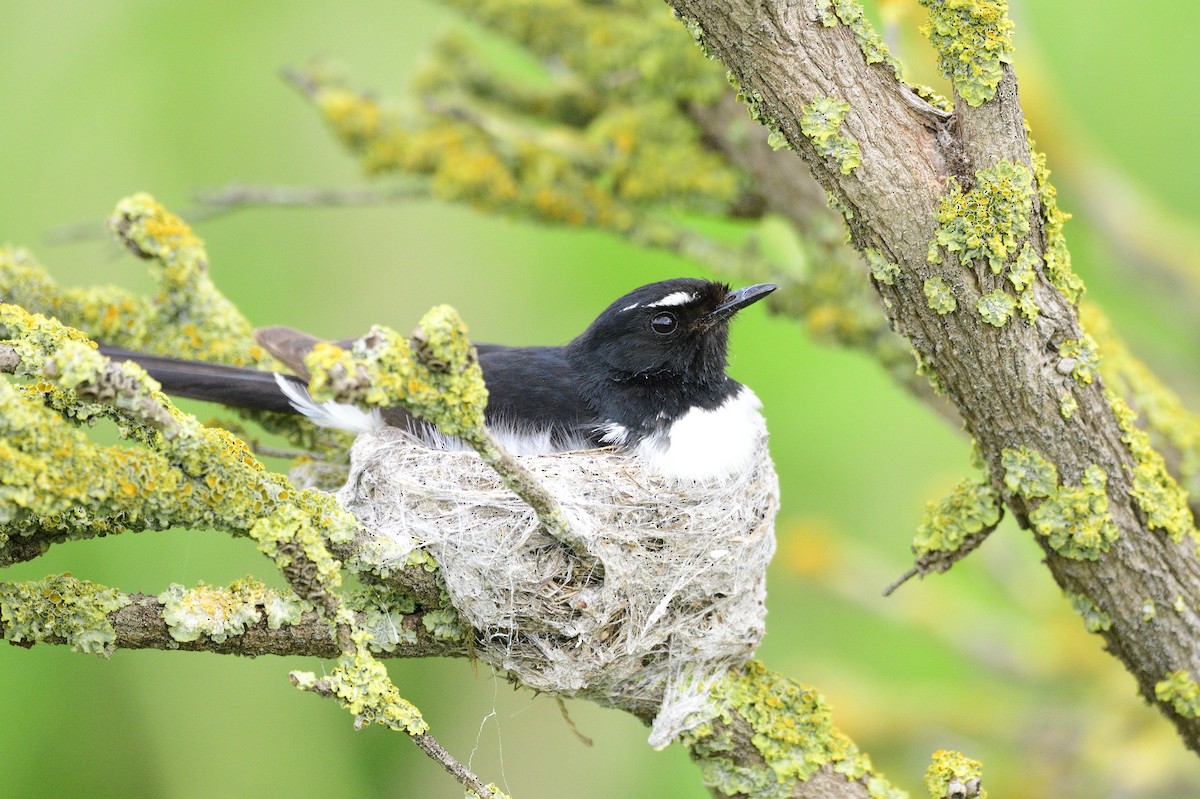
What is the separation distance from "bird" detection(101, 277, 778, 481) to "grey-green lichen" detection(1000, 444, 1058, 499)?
2.73 ft

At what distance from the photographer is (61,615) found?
7.06 feet

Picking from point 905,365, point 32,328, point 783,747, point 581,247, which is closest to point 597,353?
point 905,365

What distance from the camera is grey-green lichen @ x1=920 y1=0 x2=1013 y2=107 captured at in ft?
7.02

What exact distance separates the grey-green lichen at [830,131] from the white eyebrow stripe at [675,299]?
1.36 metres

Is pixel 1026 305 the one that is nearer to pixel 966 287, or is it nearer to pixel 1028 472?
pixel 966 287

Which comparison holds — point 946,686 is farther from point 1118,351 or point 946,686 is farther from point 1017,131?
point 1017,131

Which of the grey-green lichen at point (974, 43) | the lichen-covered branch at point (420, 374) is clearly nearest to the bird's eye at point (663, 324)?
the grey-green lichen at point (974, 43)

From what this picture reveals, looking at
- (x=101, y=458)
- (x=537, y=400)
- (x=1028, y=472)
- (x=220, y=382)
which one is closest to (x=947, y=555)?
(x=1028, y=472)

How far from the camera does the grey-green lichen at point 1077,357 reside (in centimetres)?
237

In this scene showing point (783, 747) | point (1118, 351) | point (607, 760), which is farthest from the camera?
point (607, 760)

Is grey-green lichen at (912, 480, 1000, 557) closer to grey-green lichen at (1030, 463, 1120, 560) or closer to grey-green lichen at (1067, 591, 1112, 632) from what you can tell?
grey-green lichen at (1030, 463, 1120, 560)

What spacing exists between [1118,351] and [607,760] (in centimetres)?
318

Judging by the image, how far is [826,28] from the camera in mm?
2143

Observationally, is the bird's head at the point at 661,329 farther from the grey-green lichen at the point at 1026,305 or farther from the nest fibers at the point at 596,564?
the grey-green lichen at the point at 1026,305
